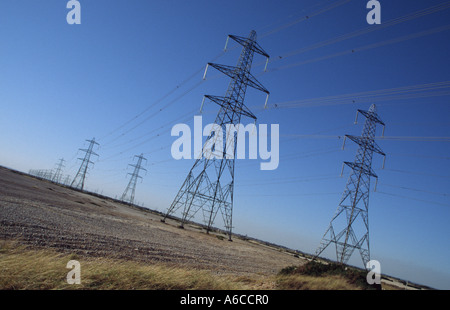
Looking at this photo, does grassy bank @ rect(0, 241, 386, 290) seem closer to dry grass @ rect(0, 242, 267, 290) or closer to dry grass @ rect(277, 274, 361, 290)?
dry grass @ rect(0, 242, 267, 290)

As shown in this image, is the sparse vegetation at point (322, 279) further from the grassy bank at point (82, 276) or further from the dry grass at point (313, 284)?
the grassy bank at point (82, 276)

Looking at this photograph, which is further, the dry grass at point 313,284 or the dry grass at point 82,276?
the dry grass at point 313,284

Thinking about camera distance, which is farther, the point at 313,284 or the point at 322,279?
the point at 322,279

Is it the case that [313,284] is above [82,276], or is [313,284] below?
above

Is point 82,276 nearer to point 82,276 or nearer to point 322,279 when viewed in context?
point 82,276

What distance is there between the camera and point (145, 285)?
747 centimetres

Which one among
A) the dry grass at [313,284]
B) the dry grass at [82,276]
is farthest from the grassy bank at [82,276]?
the dry grass at [313,284]

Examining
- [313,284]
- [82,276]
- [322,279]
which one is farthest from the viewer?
[322,279]

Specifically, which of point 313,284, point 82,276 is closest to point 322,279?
point 313,284

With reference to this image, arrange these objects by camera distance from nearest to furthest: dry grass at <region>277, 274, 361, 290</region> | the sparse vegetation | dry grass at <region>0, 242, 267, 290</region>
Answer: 1. dry grass at <region>0, 242, 267, 290</region>
2. dry grass at <region>277, 274, 361, 290</region>
3. the sparse vegetation

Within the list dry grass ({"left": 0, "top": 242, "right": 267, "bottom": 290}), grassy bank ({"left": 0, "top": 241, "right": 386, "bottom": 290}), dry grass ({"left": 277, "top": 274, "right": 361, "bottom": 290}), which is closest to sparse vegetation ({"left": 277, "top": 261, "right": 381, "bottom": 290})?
dry grass ({"left": 277, "top": 274, "right": 361, "bottom": 290})
